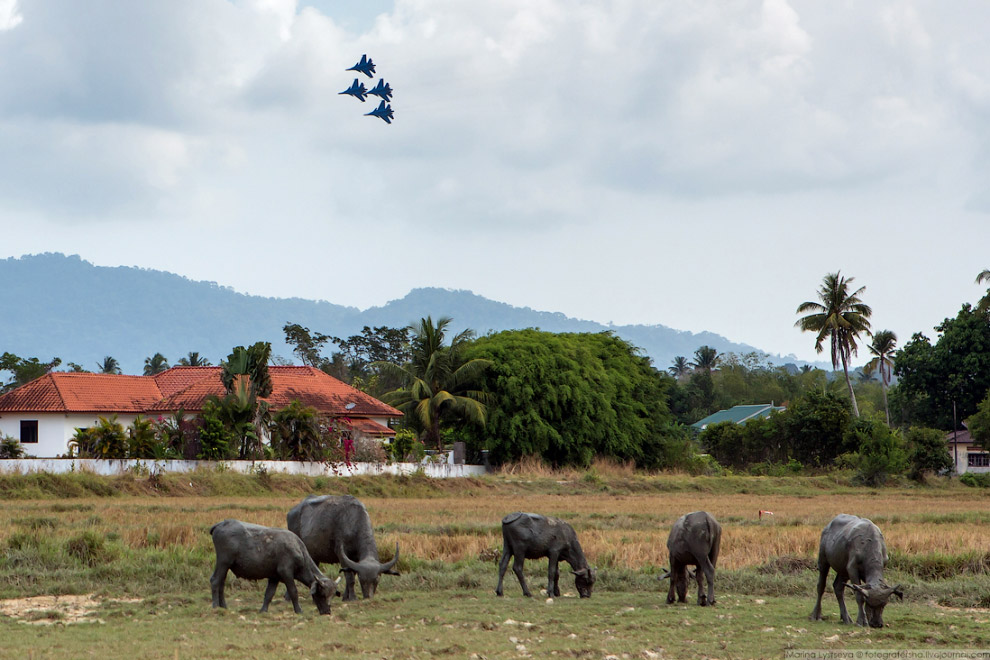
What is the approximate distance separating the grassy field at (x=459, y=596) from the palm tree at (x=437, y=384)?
68.0 ft

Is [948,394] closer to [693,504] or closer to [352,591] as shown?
[693,504]

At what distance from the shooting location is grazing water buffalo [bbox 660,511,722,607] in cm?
1353

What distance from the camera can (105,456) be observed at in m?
37.0

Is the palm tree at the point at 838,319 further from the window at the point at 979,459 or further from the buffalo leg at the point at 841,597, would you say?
the buffalo leg at the point at 841,597

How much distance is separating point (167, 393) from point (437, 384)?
1268cm

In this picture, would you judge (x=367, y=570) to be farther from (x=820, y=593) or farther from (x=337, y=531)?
(x=820, y=593)

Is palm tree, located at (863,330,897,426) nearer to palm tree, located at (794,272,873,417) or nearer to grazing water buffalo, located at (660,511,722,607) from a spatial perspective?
palm tree, located at (794,272,873,417)

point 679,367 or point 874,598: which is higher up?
point 679,367

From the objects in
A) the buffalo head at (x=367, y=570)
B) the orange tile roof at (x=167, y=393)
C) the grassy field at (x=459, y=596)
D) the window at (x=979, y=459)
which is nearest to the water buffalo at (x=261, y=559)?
the grassy field at (x=459, y=596)

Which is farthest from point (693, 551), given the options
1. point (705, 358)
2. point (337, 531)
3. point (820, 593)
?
point (705, 358)

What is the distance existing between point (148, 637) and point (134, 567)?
4932 mm

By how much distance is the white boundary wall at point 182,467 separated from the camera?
35.1 meters

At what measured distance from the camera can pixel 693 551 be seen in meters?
13.6

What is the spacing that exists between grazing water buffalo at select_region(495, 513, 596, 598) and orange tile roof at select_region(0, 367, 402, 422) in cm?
3386
